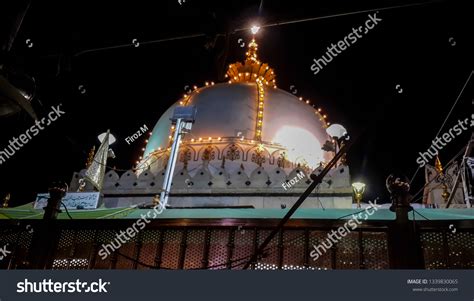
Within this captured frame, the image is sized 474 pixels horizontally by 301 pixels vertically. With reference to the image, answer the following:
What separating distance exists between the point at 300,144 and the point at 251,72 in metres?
6.58

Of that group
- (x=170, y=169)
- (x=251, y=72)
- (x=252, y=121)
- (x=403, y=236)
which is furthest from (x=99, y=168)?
(x=251, y=72)

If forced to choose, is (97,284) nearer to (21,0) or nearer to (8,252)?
(8,252)

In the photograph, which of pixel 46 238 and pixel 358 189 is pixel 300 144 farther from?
pixel 46 238

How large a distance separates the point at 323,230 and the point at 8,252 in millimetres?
5171

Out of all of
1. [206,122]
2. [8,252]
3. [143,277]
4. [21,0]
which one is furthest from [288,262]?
[206,122]

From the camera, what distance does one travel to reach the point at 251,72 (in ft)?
66.6

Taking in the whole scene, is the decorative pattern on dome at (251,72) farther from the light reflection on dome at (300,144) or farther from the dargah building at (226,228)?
the dargah building at (226,228)

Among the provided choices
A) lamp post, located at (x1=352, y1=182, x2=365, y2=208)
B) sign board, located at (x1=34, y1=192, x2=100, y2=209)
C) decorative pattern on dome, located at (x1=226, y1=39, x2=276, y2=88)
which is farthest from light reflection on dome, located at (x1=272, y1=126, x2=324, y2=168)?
sign board, located at (x1=34, y1=192, x2=100, y2=209)

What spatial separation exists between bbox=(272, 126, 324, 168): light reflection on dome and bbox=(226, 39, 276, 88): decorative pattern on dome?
478 cm

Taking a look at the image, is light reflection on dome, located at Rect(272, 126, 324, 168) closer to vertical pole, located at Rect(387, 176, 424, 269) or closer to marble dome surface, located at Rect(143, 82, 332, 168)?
marble dome surface, located at Rect(143, 82, 332, 168)

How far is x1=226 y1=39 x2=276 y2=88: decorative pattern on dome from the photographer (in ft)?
65.9

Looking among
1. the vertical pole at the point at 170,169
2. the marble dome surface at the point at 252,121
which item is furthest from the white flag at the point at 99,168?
the marble dome surface at the point at 252,121

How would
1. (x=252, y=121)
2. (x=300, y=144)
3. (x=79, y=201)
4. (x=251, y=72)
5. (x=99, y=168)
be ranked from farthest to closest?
(x=251, y=72)
(x=252, y=121)
(x=300, y=144)
(x=99, y=168)
(x=79, y=201)

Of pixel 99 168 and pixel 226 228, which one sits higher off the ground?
pixel 99 168
